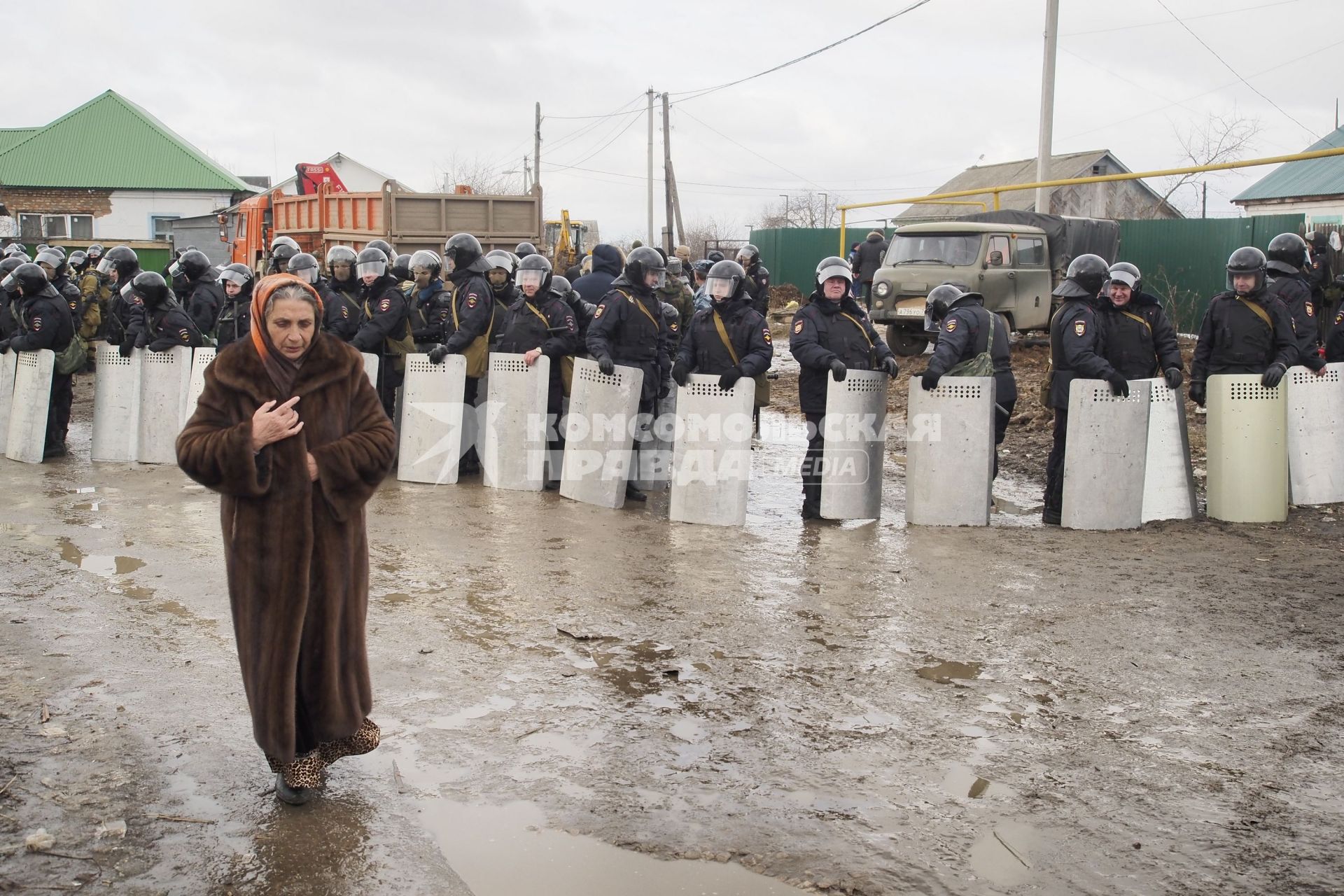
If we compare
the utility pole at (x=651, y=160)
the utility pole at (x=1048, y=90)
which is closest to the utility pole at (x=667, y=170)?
the utility pole at (x=651, y=160)

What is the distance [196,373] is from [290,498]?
7.28 m

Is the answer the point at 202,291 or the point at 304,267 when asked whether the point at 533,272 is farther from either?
the point at 202,291

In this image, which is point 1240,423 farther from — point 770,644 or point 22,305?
point 22,305

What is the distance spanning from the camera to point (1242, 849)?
3.76 meters

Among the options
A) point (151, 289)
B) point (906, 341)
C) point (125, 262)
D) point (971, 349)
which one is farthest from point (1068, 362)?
point (906, 341)

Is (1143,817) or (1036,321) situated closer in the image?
(1143,817)

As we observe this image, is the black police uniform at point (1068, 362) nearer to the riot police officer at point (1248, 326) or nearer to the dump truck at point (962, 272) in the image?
the riot police officer at point (1248, 326)

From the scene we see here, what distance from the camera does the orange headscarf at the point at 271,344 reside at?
3.73m

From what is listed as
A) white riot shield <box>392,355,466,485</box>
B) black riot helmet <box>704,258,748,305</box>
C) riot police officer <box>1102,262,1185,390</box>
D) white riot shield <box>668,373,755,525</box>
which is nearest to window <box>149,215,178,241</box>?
white riot shield <box>392,355,466,485</box>

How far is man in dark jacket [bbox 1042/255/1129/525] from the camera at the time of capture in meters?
8.30

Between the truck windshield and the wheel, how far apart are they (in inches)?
41.4

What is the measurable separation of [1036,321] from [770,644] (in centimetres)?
1402

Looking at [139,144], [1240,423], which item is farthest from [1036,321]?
[139,144]

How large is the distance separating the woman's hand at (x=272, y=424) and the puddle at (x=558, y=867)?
133 centimetres
